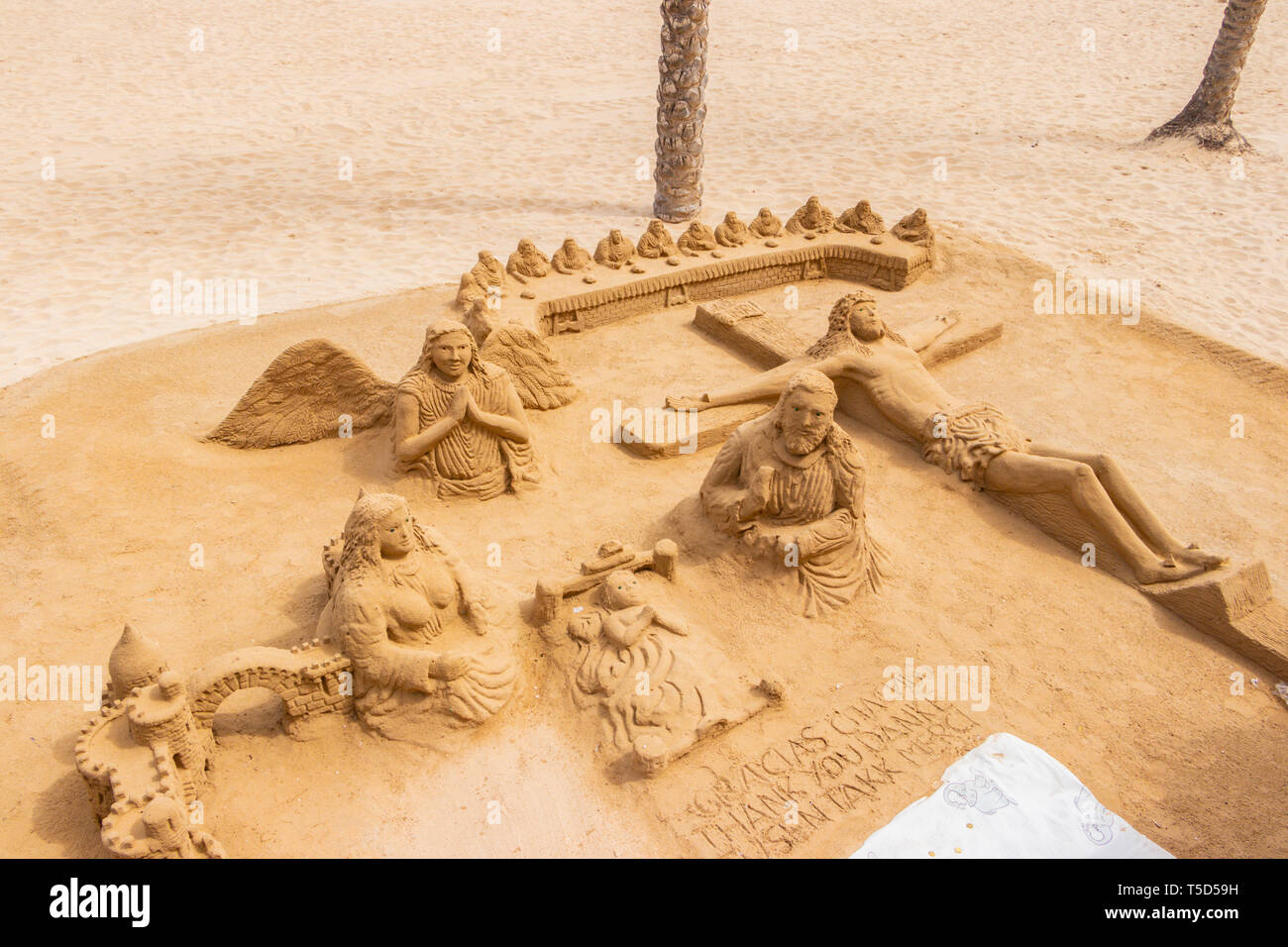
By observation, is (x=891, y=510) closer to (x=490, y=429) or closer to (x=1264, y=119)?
(x=490, y=429)

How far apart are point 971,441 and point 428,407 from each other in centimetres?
413

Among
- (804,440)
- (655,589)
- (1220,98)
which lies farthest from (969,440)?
(1220,98)

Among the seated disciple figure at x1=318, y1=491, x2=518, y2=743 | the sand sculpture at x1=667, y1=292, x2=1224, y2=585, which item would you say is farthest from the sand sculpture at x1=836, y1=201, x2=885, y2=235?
Result: the seated disciple figure at x1=318, y1=491, x2=518, y2=743

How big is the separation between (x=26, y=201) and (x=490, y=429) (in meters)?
9.76

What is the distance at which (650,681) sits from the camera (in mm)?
5926

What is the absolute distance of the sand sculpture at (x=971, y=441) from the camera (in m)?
7.21

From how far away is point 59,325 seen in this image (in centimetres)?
1082

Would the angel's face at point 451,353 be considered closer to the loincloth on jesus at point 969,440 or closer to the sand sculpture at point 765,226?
the loincloth on jesus at point 969,440

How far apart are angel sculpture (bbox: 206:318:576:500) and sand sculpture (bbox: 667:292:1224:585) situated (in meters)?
1.58

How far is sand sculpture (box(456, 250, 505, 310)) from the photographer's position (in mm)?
10211

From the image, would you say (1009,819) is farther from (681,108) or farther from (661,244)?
(681,108)

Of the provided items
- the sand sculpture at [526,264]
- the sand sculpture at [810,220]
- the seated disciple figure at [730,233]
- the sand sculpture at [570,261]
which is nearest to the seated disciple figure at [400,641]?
the sand sculpture at [526,264]

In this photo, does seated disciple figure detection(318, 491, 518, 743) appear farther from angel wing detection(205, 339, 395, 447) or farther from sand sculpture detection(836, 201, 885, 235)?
sand sculpture detection(836, 201, 885, 235)

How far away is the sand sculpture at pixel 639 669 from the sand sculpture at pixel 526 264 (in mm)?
4824
